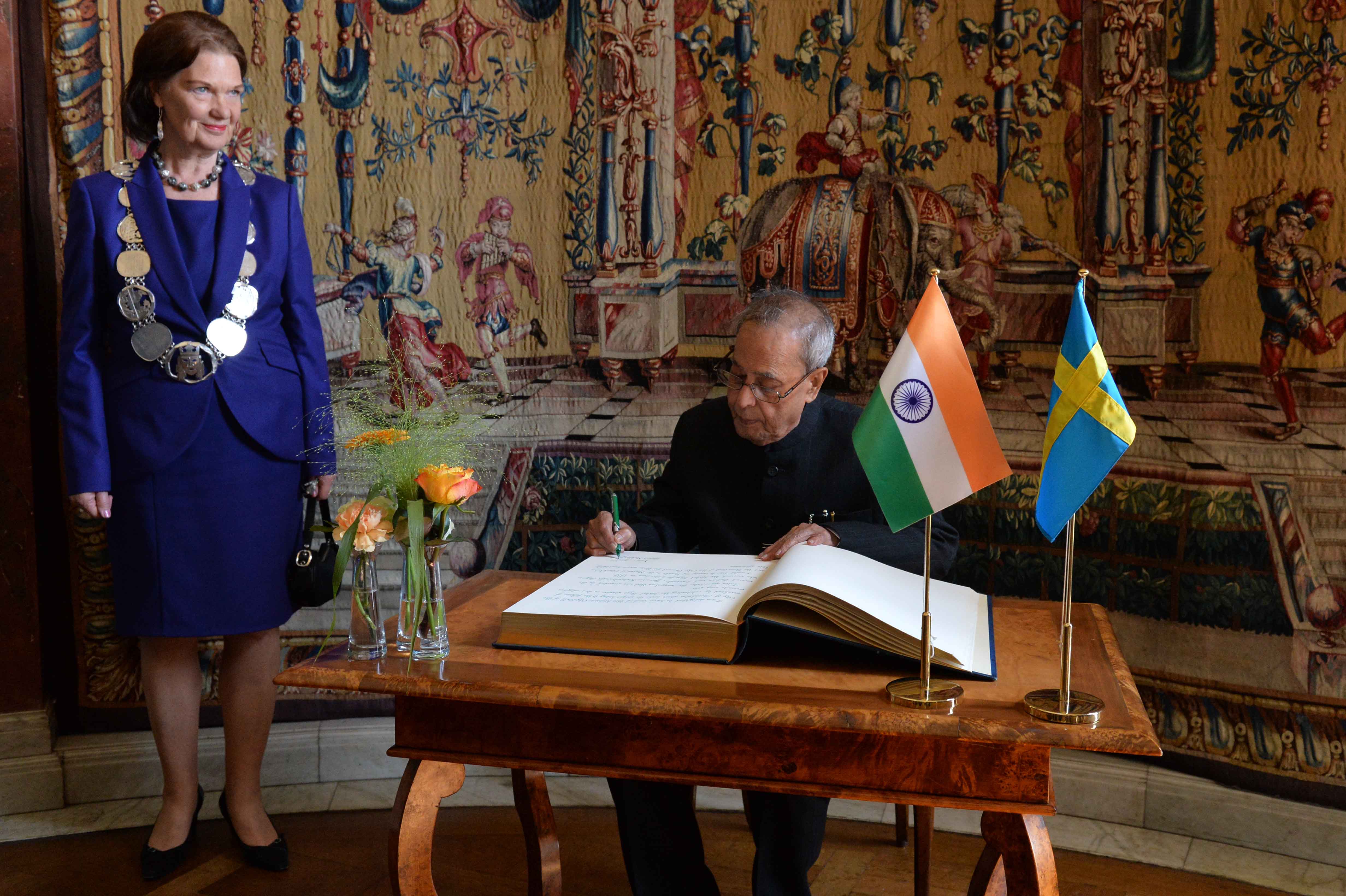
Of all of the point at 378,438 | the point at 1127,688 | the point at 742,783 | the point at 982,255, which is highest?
the point at 982,255

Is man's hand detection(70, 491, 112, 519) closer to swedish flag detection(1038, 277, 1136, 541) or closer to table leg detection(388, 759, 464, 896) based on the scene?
table leg detection(388, 759, 464, 896)

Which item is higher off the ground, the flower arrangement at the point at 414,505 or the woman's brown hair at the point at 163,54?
the woman's brown hair at the point at 163,54

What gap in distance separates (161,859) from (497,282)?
192cm

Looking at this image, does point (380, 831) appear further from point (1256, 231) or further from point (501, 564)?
point (1256, 231)

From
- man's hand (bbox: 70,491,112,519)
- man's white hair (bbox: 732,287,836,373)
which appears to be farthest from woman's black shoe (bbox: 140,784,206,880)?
man's white hair (bbox: 732,287,836,373)

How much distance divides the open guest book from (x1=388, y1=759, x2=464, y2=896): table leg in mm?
275

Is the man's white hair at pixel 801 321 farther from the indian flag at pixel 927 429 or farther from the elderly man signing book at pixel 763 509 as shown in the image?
the indian flag at pixel 927 429

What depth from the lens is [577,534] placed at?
3.54 meters

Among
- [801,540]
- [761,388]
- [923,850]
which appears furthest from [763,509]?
[923,850]

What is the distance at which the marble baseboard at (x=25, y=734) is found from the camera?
125 inches

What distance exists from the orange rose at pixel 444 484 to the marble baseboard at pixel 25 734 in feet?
7.30

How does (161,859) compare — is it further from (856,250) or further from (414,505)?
(856,250)

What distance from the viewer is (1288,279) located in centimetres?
285

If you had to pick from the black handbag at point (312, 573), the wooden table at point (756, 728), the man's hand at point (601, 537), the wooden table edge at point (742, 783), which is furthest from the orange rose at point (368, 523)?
the black handbag at point (312, 573)
